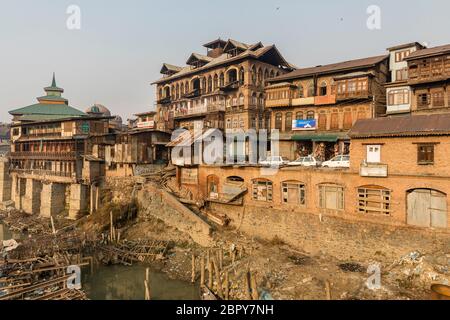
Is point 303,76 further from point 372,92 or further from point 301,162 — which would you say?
point 301,162

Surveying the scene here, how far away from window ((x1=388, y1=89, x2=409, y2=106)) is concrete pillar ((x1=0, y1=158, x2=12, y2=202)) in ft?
225

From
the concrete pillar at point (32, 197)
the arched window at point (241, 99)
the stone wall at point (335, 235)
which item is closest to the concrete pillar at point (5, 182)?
the concrete pillar at point (32, 197)

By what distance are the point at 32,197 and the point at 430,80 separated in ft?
200

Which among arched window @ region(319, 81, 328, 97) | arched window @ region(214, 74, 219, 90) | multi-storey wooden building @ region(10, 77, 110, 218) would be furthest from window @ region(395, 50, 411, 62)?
multi-storey wooden building @ region(10, 77, 110, 218)

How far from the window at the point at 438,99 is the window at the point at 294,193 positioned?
1762 cm

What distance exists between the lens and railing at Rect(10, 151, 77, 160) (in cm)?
4950

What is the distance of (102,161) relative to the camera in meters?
48.3

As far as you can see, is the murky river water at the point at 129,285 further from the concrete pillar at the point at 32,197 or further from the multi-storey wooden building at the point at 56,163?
the concrete pillar at the point at 32,197

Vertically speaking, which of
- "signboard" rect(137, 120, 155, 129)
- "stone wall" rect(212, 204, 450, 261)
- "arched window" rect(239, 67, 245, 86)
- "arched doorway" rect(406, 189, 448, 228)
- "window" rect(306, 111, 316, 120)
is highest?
"arched window" rect(239, 67, 245, 86)

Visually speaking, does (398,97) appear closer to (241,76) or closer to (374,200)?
(374,200)

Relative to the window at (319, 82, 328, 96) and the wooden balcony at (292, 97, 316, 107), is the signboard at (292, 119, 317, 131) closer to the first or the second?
the wooden balcony at (292, 97, 316, 107)

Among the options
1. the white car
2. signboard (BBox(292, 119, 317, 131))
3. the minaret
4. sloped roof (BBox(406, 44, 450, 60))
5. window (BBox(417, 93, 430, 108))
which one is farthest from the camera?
the minaret
